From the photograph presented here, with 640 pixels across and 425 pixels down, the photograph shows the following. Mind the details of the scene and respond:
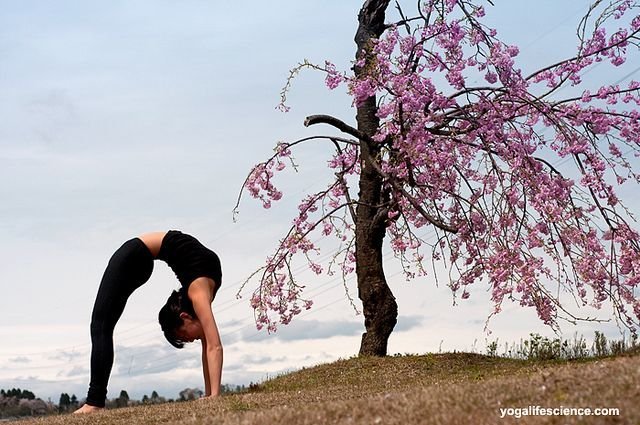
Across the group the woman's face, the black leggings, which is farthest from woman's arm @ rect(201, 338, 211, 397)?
the black leggings

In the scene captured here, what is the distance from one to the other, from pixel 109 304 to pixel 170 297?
30.3 inches

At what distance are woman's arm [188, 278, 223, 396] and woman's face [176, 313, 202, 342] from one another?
0.08m

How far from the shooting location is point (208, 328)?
32.0 feet

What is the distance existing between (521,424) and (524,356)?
393 inches

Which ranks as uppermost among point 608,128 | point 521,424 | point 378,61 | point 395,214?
point 378,61

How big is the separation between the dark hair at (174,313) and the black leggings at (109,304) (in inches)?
23.5

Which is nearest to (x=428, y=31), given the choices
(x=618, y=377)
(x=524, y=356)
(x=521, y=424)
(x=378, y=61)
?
(x=378, y=61)

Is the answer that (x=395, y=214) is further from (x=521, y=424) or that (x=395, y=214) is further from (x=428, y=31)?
(x=521, y=424)

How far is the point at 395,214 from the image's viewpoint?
14.6 meters

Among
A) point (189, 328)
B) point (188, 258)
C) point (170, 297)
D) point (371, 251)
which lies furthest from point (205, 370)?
point (371, 251)

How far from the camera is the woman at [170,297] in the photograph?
10.0 metres

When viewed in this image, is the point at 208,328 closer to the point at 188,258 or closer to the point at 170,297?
the point at 170,297

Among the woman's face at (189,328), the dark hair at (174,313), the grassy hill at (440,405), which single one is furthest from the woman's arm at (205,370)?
the grassy hill at (440,405)

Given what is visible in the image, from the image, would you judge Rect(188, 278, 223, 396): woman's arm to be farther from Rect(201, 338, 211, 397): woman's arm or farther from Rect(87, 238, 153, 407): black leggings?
Rect(87, 238, 153, 407): black leggings
